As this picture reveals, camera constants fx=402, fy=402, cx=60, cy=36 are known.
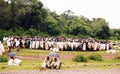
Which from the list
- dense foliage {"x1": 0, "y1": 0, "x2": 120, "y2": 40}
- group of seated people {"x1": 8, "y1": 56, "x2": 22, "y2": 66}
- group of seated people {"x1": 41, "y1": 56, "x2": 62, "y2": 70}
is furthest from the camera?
dense foliage {"x1": 0, "y1": 0, "x2": 120, "y2": 40}

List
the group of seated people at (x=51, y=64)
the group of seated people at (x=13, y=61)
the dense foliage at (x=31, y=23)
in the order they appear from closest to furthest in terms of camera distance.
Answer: the group of seated people at (x=51, y=64)
the group of seated people at (x=13, y=61)
the dense foliage at (x=31, y=23)

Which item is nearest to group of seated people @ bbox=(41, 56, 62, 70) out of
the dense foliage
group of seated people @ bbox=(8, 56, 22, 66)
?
group of seated people @ bbox=(8, 56, 22, 66)

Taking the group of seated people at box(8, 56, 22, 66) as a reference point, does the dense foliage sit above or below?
above

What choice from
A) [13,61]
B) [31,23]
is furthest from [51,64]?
[31,23]

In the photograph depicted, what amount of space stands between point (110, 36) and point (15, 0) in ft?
87.7

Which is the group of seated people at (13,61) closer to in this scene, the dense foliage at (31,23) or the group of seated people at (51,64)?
the group of seated people at (51,64)

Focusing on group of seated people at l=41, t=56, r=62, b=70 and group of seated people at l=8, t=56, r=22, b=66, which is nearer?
group of seated people at l=41, t=56, r=62, b=70

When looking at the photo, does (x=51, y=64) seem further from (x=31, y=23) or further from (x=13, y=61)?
(x=31, y=23)

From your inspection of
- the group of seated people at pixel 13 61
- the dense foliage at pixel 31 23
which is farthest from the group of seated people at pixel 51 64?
the dense foliage at pixel 31 23

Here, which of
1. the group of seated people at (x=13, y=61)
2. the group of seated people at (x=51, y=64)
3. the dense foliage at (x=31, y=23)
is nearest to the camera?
the group of seated people at (x=51, y=64)

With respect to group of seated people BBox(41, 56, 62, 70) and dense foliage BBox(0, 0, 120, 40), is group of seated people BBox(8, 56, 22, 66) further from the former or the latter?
dense foliage BBox(0, 0, 120, 40)

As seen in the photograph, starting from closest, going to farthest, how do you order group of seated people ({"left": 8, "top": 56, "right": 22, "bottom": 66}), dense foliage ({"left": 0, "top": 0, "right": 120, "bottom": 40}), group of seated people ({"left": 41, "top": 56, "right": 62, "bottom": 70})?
group of seated people ({"left": 41, "top": 56, "right": 62, "bottom": 70})
group of seated people ({"left": 8, "top": 56, "right": 22, "bottom": 66})
dense foliage ({"left": 0, "top": 0, "right": 120, "bottom": 40})

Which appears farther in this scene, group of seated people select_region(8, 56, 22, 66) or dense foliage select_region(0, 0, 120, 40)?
dense foliage select_region(0, 0, 120, 40)

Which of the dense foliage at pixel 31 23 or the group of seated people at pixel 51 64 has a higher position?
the dense foliage at pixel 31 23
